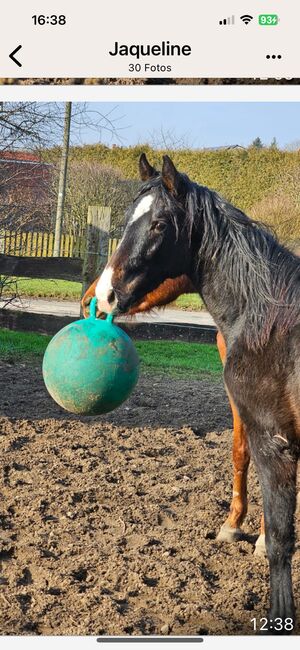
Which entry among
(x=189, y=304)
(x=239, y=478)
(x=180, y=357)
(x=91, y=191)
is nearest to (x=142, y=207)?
(x=239, y=478)

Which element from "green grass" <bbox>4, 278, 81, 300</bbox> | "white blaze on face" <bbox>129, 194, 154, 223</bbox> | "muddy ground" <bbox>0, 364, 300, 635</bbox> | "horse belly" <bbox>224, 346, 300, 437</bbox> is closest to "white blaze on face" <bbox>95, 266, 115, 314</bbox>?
"white blaze on face" <bbox>129, 194, 154, 223</bbox>

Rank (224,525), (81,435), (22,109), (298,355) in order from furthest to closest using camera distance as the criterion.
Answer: (22,109)
(81,435)
(224,525)
(298,355)

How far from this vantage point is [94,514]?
5121 mm

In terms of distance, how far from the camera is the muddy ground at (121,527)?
3760mm

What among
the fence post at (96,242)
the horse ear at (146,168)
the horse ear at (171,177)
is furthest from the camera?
the fence post at (96,242)

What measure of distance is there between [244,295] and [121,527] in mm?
1856

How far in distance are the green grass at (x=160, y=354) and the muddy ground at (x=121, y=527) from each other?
2.56m

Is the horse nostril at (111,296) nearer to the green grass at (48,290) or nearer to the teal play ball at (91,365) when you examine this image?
the teal play ball at (91,365)
